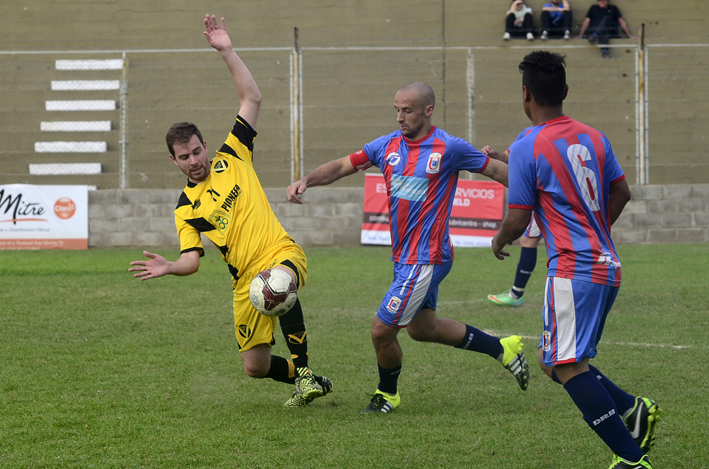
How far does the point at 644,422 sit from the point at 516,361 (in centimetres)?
144

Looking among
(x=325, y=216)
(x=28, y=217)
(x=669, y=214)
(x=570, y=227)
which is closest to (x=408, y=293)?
(x=570, y=227)

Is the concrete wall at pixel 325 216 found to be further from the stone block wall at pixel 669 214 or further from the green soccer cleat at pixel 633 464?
the green soccer cleat at pixel 633 464

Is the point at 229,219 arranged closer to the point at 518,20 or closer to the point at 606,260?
the point at 606,260

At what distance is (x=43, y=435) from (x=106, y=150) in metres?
13.9

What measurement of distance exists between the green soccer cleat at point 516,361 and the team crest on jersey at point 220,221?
2049mm

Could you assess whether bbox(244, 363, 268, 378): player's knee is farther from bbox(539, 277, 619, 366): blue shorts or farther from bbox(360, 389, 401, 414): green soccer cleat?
bbox(539, 277, 619, 366): blue shorts

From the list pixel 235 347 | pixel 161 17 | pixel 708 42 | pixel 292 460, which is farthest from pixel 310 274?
pixel 708 42

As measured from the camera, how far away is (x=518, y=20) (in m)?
17.9

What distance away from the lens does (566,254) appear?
3.45 m

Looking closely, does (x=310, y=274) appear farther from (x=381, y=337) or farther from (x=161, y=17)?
(x=161, y=17)

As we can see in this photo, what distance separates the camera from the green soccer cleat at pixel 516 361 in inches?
198

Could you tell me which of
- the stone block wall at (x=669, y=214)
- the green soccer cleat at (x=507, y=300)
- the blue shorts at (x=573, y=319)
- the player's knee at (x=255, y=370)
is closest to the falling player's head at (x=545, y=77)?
the blue shorts at (x=573, y=319)

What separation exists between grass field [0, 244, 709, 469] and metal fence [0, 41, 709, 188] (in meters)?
7.68

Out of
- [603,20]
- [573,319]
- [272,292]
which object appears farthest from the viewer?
[603,20]
